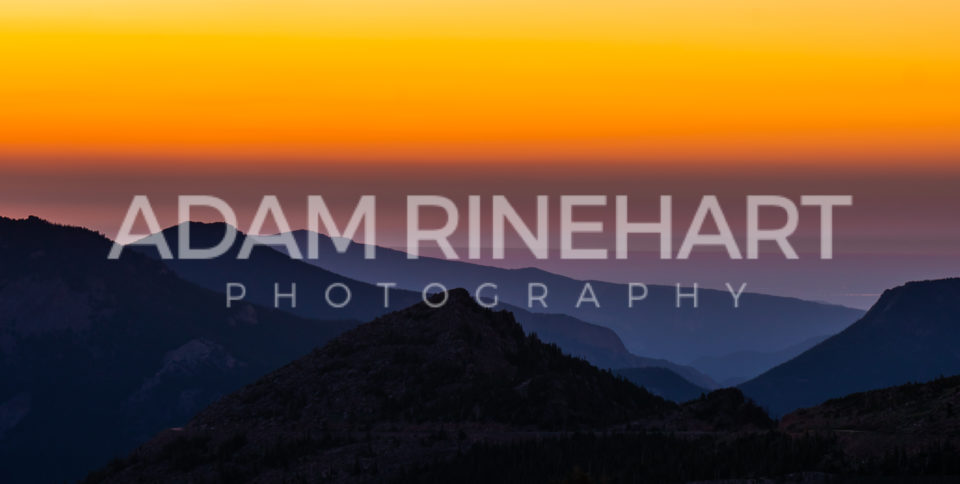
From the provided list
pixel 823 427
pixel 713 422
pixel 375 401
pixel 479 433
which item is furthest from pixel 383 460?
pixel 823 427

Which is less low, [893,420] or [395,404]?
[893,420]

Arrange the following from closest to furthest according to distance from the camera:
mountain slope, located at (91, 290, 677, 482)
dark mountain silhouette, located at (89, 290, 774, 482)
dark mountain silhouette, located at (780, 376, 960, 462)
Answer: dark mountain silhouette, located at (780, 376, 960, 462)
dark mountain silhouette, located at (89, 290, 774, 482)
mountain slope, located at (91, 290, 677, 482)

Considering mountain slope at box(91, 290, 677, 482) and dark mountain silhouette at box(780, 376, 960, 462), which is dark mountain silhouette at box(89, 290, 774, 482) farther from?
dark mountain silhouette at box(780, 376, 960, 462)

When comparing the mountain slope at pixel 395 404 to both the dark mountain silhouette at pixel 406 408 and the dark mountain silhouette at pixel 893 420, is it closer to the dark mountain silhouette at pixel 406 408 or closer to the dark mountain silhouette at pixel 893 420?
the dark mountain silhouette at pixel 406 408

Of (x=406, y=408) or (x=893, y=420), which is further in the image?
(x=406, y=408)

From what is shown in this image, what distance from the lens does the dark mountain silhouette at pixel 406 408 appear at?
316 ft

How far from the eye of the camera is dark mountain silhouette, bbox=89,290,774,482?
9644 cm

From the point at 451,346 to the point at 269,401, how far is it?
15.7 metres

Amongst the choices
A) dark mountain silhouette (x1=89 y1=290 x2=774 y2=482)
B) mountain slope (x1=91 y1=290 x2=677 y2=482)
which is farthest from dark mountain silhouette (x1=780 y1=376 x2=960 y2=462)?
mountain slope (x1=91 y1=290 x2=677 y2=482)

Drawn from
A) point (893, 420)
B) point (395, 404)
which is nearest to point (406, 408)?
point (395, 404)

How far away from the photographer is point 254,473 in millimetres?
98812

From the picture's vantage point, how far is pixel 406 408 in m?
107

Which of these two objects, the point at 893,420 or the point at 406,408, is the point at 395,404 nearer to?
the point at 406,408

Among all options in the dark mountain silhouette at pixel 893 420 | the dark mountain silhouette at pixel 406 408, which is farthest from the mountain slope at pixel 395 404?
the dark mountain silhouette at pixel 893 420
